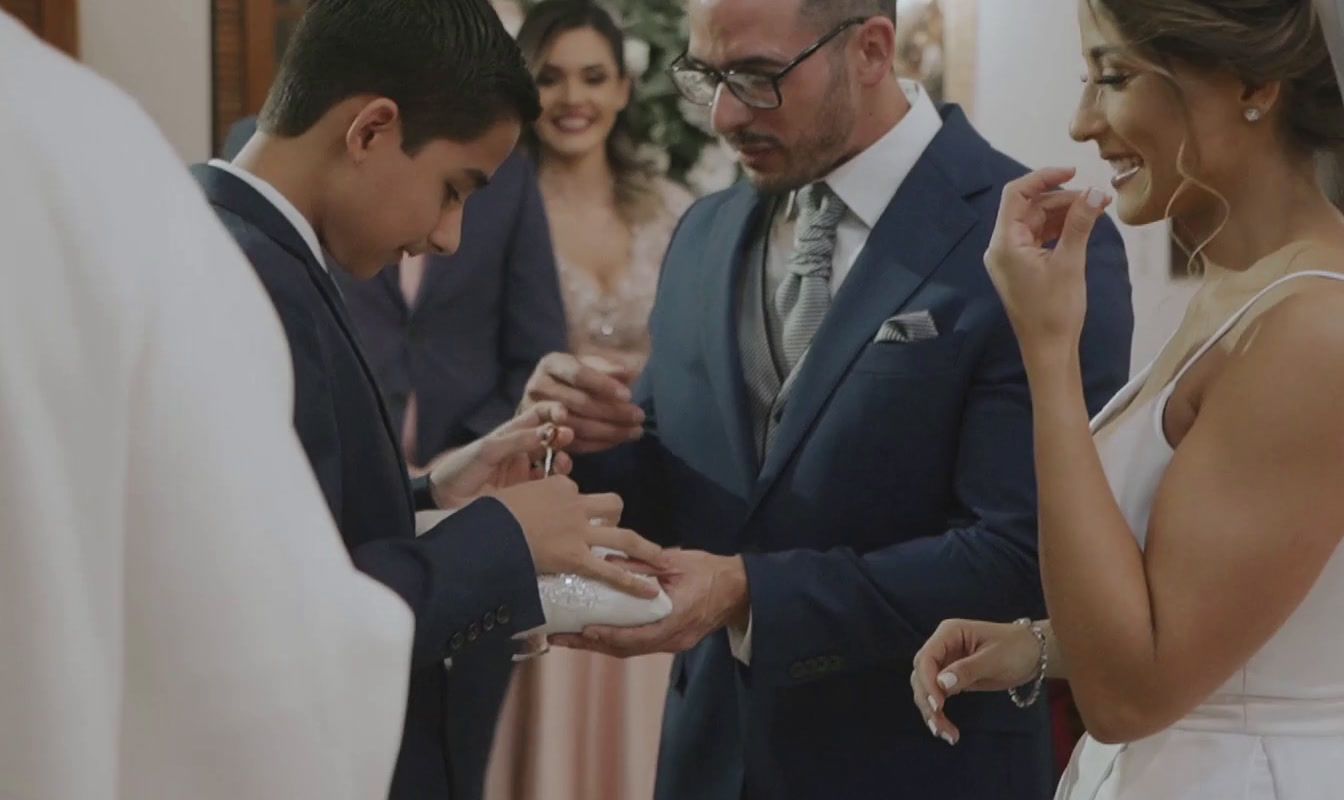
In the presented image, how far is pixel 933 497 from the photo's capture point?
85.0 inches

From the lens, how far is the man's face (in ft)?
7.61

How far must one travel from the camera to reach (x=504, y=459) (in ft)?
7.23

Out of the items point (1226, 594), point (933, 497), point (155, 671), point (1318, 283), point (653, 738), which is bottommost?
point (653, 738)

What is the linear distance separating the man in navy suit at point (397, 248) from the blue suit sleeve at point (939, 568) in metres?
0.26

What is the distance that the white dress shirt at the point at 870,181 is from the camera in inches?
90.2

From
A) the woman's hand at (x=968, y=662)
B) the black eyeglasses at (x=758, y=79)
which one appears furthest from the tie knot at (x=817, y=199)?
the woman's hand at (x=968, y=662)

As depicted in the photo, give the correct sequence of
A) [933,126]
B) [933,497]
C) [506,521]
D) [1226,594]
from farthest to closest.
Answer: [933,126] → [933,497] → [506,521] → [1226,594]

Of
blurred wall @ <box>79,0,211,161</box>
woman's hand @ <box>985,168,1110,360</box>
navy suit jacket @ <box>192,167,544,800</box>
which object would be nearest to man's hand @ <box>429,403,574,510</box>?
navy suit jacket @ <box>192,167,544,800</box>

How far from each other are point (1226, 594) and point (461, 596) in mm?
688

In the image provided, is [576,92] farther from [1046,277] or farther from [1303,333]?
[1303,333]

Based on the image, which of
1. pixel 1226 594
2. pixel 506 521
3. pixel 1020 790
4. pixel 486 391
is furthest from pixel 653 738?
pixel 1226 594

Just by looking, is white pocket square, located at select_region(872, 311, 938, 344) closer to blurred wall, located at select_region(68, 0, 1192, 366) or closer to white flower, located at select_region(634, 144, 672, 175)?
white flower, located at select_region(634, 144, 672, 175)

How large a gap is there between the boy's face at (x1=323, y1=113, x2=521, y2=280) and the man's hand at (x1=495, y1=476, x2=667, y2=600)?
27 centimetres

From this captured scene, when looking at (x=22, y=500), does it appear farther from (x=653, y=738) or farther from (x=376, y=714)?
(x=653, y=738)
